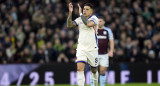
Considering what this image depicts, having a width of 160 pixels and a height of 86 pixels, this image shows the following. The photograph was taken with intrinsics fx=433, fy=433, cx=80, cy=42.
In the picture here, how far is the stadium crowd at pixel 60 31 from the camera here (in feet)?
56.9

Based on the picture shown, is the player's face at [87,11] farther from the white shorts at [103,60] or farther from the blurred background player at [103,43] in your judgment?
the white shorts at [103,60]

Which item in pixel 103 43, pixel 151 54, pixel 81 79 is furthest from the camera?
pixel 151 54

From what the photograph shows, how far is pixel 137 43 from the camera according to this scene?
18.7 metres

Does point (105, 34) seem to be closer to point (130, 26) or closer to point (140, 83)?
point (140, 83)

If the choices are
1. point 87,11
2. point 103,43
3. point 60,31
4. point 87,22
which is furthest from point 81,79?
point 60,31

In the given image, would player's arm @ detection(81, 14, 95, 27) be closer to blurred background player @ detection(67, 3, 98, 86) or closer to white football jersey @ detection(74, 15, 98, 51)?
blurred background player @ detection(67, 3, 98, 86)

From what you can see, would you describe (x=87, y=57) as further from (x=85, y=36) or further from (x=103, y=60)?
(x=103, y=60)

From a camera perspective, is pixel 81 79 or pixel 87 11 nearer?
pixel 81 79

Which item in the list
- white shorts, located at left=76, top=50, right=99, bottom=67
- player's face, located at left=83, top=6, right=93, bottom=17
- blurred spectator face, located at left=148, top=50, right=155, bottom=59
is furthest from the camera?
blurred spectator face, located at left=148, top=50, right=155, bottom=59

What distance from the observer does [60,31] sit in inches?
743

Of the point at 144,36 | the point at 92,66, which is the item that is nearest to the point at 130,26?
the point at 144,36

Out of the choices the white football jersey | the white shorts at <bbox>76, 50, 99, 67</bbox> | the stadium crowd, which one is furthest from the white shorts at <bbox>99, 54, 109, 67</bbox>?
the stadium crowd

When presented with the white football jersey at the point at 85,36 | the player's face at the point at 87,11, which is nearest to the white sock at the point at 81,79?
the white football jersey at the point at 85,36

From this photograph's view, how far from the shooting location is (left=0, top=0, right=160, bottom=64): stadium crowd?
1733 cm
